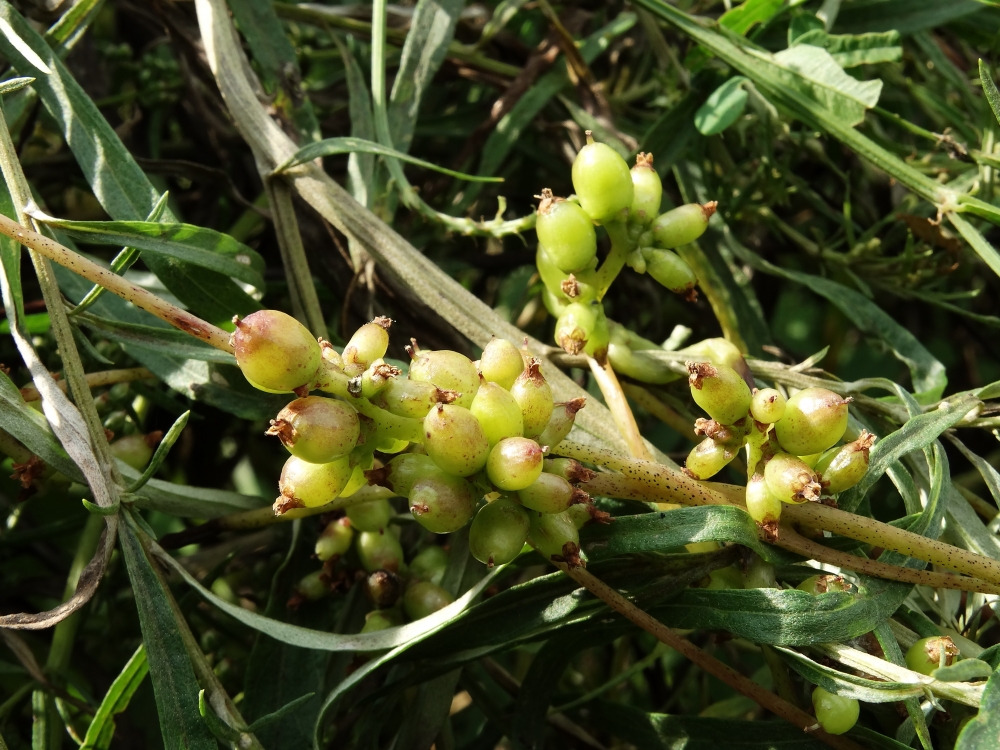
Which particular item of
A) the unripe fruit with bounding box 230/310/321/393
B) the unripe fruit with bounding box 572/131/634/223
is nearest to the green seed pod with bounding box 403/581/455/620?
the unripe fruit with bounding box 230/310/321/393

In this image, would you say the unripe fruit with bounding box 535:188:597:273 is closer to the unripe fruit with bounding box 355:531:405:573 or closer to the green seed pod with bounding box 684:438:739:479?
the green seed pod with bounding box 684:438:739:479

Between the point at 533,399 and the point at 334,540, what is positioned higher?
the point at 533,399

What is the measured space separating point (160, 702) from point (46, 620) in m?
0.17

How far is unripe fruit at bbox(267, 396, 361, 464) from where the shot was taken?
2.84 ft

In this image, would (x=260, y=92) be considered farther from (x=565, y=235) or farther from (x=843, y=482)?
(x=843, y=482)

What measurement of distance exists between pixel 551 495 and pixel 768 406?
262 mm

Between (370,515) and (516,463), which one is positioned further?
(370,515)

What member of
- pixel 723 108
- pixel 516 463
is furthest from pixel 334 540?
pixel 723 108

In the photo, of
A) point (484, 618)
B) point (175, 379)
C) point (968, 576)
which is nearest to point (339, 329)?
point (175, 379)

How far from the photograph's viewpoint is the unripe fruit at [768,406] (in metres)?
0.97

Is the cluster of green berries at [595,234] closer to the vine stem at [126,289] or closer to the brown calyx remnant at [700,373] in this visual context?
the brown calyx remnant at [700,373]

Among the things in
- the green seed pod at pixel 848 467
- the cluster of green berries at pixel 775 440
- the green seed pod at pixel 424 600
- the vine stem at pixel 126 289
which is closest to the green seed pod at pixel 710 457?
the cluster of green berries at pixel 775 440

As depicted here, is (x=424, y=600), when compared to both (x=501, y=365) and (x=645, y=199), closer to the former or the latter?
(x=501, y=365)

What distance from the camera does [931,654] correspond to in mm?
1020
